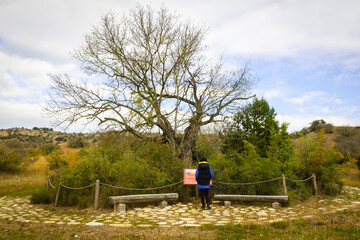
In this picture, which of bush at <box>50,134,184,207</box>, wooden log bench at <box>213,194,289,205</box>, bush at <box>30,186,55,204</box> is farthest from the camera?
bush at <box>30,186,55,204</box>

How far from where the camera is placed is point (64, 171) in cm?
1073

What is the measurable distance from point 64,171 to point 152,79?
21.2 ft

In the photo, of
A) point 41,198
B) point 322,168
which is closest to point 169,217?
point 41,198

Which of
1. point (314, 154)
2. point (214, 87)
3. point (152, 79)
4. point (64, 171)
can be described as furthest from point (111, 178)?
point (314, 154)

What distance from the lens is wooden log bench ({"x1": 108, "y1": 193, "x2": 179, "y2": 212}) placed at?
8.20 m

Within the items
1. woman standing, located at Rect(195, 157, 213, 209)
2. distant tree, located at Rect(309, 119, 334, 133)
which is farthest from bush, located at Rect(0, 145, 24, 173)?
distant tree, located at Rect(309, 119, 334, 133)

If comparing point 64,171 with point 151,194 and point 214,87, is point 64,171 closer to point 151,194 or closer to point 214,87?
point 151,194

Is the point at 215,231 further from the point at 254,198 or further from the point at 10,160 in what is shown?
the point at 10,160

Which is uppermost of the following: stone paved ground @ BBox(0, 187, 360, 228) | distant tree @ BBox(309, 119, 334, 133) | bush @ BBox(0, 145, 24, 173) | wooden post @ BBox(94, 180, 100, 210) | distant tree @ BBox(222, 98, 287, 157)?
distant tree @ BBox(309, 119, 334, 133)

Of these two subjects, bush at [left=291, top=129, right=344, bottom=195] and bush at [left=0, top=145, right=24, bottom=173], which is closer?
bush at [left=291, top=129, right=344, bottom=195]

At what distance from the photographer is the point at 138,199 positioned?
28.5ft

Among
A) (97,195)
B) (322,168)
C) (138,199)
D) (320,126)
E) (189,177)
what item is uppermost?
(320,126)

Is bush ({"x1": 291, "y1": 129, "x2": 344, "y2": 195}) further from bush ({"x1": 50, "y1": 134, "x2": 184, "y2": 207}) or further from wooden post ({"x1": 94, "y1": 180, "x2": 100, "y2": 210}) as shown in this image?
wooden post ({"x1": 94, "y1": 180, "x2": 100, "y2": 210})

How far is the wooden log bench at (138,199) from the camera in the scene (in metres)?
8.20
